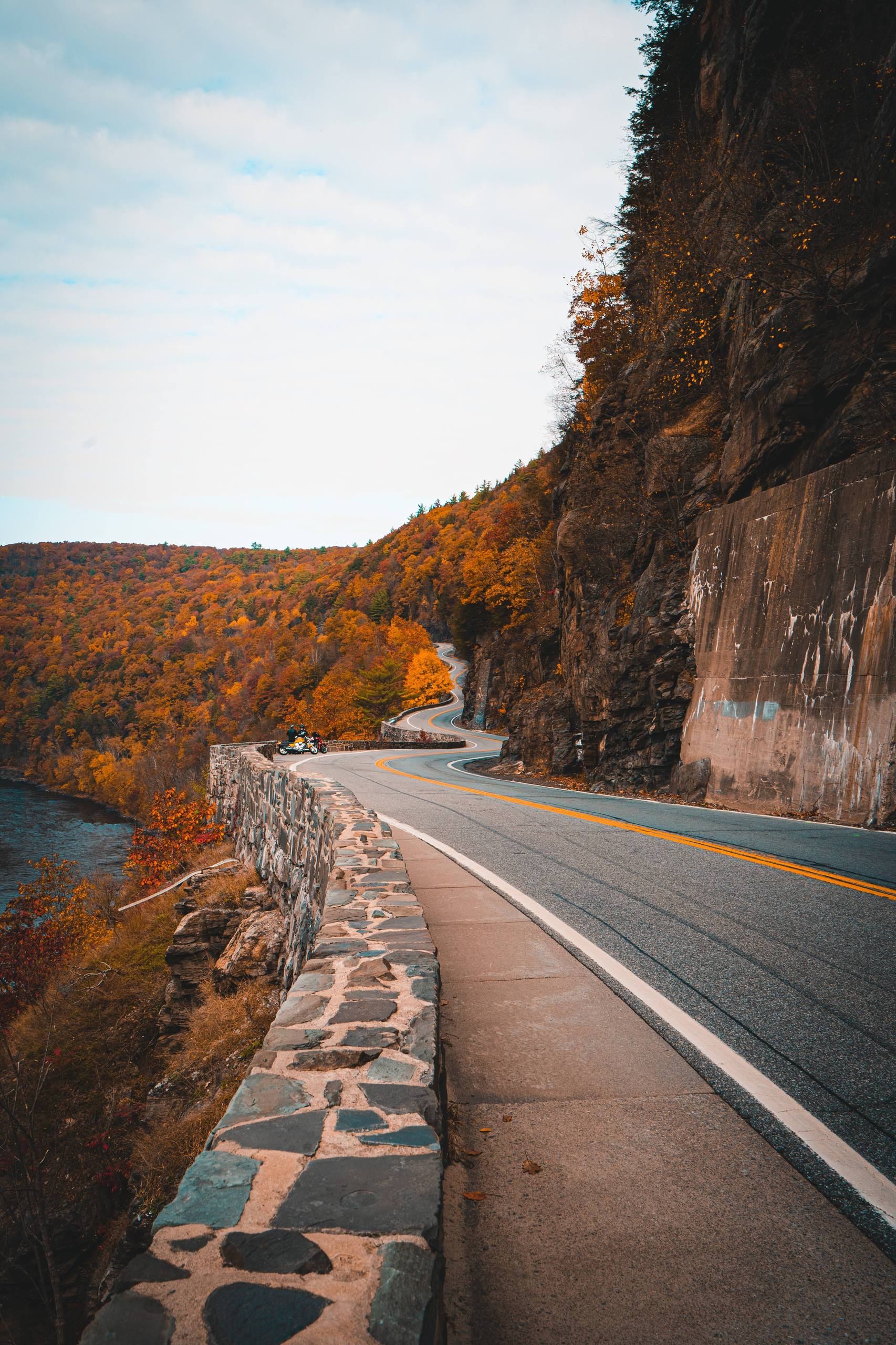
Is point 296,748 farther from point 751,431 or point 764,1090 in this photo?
point 764,1090

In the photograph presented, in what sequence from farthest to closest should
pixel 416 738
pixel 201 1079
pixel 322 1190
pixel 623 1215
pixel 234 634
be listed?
pixel 234 634 → pixel 416 738 → pixel 201 1079 → pixel 623 1215 → pixel 322 1190

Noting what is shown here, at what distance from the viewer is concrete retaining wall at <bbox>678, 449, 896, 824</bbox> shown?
9.47 metres

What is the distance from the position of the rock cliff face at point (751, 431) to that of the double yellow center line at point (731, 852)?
11.5 feet

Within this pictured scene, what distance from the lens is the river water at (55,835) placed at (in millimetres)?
37219

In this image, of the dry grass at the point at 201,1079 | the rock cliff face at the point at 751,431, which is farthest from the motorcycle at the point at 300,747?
the dry grass at the point at 201,1079

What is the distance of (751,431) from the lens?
544 inches

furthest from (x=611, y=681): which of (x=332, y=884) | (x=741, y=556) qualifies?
(x=332, y=884)

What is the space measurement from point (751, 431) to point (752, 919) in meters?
12.1

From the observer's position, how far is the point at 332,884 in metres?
5.06

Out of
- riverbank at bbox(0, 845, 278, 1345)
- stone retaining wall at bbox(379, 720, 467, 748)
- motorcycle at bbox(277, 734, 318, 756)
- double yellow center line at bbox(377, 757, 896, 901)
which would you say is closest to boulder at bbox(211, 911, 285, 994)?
riverbank at bbox(0, 845, 278, 1345)

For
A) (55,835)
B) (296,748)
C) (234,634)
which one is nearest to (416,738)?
(296,748)

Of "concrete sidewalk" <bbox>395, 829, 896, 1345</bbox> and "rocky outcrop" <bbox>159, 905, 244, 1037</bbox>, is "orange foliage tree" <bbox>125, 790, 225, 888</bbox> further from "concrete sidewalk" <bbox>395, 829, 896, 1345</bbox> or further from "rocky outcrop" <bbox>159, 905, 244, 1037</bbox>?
"concrete sidewalk" <bbox>395, 829, 896, 1345</bbox>

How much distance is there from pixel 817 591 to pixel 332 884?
9261 mm

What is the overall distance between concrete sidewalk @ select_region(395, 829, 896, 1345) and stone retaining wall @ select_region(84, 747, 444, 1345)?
287 mm
